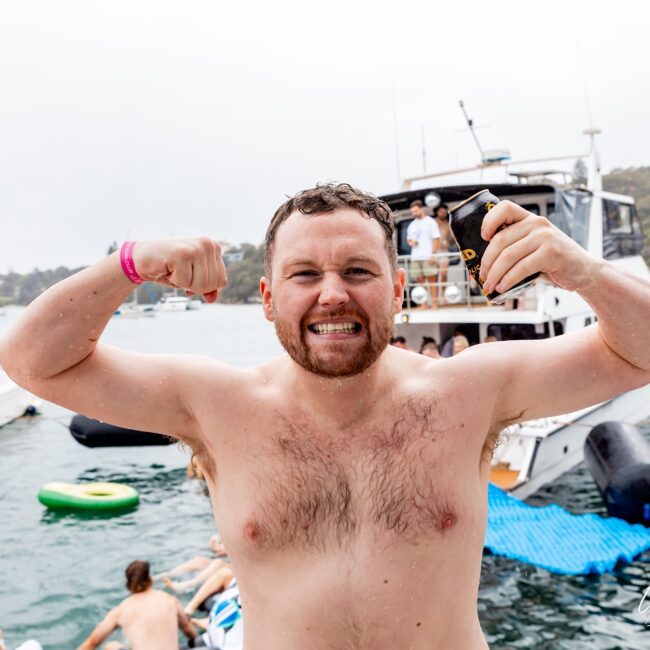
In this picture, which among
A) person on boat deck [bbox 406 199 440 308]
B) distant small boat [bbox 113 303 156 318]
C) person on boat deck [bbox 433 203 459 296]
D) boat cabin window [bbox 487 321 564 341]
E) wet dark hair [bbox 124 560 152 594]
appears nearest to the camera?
wet dark hair [bbox 124 560 152 594]

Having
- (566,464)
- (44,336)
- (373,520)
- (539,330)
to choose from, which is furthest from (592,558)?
(44,336)

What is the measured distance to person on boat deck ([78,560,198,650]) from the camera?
19.5ft

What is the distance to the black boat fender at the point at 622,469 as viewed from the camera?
27.1ft

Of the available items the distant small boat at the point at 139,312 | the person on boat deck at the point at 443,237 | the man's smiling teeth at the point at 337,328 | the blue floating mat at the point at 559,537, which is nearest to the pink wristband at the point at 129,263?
the man's smiling teeth at the point at 337,328

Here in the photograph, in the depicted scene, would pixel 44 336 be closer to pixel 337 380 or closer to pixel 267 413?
pixel 267 413

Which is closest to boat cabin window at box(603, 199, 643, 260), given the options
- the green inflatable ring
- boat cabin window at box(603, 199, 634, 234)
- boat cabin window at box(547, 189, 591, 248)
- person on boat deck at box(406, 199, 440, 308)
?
boat cabin window at box(603, 199, 634, 234)

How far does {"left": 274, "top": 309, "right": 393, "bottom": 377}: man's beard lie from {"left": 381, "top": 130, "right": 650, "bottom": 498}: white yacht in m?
7.80

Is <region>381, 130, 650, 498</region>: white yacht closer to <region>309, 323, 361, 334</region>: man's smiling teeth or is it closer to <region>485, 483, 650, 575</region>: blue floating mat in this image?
<region>485, 483, 650, 575</region>: blue floating mat

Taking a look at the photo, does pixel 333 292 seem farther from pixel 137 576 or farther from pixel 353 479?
pixel 137 576

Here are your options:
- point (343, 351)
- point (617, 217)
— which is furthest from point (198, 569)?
point (617, 217)

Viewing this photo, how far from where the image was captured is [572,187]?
11.7 meters

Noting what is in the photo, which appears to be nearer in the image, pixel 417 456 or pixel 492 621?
pixel 417 456

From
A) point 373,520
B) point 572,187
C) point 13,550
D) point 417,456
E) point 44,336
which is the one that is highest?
point 572,187

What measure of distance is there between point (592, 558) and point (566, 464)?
119 inches
